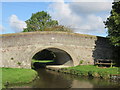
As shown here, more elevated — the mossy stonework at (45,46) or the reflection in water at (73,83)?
the mossy stonework at (45,46)

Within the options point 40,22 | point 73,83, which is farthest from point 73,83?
point 40,22

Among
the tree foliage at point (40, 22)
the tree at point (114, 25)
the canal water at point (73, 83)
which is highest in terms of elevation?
the tree foliage at point (40, 22)

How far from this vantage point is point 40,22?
156ft

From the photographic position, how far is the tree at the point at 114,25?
19.8 m

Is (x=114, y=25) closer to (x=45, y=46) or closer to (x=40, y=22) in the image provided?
(x=45, y=46)

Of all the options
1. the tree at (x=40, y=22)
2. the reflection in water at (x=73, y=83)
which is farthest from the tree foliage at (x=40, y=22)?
the reflection in water at (x=73, y=83)

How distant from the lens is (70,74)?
67.1ft

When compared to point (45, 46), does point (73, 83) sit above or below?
below

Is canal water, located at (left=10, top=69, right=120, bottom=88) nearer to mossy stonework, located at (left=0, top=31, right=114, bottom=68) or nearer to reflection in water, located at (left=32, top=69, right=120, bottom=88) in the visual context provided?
reflection in water, located at (left=32, top=69, right=120, bottom=88)

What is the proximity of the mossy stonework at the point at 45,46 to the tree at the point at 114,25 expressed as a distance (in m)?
3.76

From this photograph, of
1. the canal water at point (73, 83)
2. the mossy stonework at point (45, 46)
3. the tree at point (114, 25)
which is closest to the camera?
the canal water at point (73, 83)

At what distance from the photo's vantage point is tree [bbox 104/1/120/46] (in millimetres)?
19831

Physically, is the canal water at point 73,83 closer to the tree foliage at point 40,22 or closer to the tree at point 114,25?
the tree at point 114,25

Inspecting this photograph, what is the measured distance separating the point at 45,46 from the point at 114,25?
888 cm
